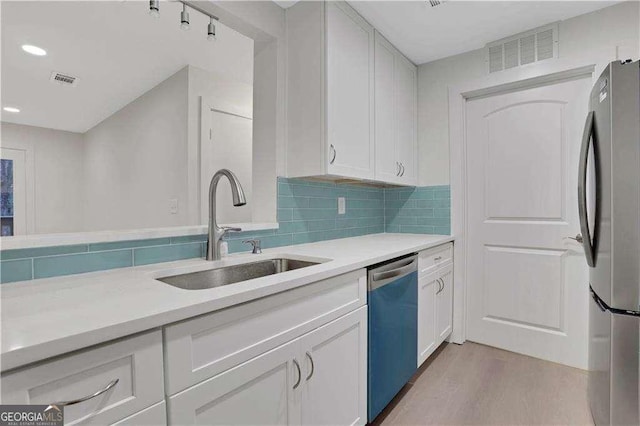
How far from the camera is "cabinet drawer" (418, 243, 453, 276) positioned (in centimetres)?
206

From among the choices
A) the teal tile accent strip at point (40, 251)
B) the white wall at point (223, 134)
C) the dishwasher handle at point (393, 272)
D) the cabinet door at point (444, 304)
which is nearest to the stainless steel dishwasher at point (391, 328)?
the dishwasher handle at point (393, 272)

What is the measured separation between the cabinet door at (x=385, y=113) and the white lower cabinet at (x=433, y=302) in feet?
2.21

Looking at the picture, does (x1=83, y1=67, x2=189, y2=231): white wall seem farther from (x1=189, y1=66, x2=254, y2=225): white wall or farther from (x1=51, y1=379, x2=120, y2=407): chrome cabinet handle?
(x1=51, y1=379, x2=120, y2=407): chrome cabinet handle

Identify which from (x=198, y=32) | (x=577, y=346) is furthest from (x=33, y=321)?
(x=577, y=346)

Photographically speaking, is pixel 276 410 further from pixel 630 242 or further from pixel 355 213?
pixel 355 213

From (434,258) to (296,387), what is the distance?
1469 millimetres

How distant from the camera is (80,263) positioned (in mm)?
1178

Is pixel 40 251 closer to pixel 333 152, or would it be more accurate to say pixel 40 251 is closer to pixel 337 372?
pixel 337 372

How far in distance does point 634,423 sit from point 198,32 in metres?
3.26

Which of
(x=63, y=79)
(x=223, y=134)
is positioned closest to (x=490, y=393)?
(x=223, y=134)

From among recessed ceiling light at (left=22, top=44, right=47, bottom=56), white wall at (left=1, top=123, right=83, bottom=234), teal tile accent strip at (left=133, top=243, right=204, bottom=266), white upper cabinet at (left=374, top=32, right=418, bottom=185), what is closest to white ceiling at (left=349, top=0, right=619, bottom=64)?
white upper cabinet at (left=374, top=32, right=418, bottom=185)

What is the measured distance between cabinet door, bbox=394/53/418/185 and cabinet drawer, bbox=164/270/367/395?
5.11 ft

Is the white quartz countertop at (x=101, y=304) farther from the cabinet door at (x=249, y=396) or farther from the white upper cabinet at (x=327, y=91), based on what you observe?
the white upper cabinet at (x=327, y=91)

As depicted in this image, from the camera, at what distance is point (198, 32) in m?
2.39
